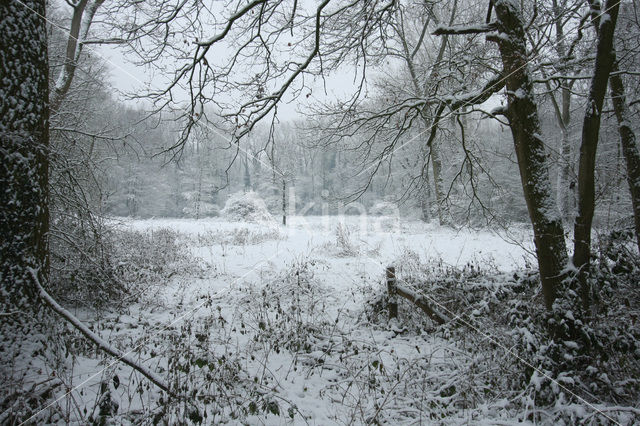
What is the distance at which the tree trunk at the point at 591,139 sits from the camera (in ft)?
9.85

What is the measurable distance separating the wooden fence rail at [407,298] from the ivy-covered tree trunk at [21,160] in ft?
16.4

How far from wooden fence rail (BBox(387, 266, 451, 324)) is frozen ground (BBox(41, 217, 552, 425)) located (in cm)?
32

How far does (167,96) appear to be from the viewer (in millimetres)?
4031

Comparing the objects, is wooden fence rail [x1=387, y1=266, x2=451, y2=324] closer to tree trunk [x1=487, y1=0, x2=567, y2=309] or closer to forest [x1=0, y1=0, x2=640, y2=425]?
forest [x1=0, y1=0, x2=640, y2=425]

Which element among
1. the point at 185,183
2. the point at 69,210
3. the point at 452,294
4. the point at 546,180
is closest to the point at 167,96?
the point at 69,210

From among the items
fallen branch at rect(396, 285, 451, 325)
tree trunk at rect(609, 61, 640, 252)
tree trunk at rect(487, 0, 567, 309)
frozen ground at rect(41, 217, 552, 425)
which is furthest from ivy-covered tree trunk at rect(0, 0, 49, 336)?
tree trunk at rect(609, 61, 640, 252)

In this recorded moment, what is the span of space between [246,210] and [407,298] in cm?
2352

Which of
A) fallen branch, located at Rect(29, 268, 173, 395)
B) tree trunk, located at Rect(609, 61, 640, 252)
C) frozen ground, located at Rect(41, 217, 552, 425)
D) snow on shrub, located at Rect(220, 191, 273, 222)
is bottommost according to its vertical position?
frozen ground, located at Rect(41, 217, 552, 425)

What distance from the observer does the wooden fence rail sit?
16.5 ft

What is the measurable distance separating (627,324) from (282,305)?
17.1 ft

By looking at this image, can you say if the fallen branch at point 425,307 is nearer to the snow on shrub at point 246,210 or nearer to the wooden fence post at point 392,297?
the wooden fence post at point 392,297

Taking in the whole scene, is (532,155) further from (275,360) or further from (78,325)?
(78,325)

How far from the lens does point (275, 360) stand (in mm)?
4230

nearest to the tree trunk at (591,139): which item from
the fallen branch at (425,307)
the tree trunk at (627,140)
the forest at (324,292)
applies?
the forest at (324,292)
